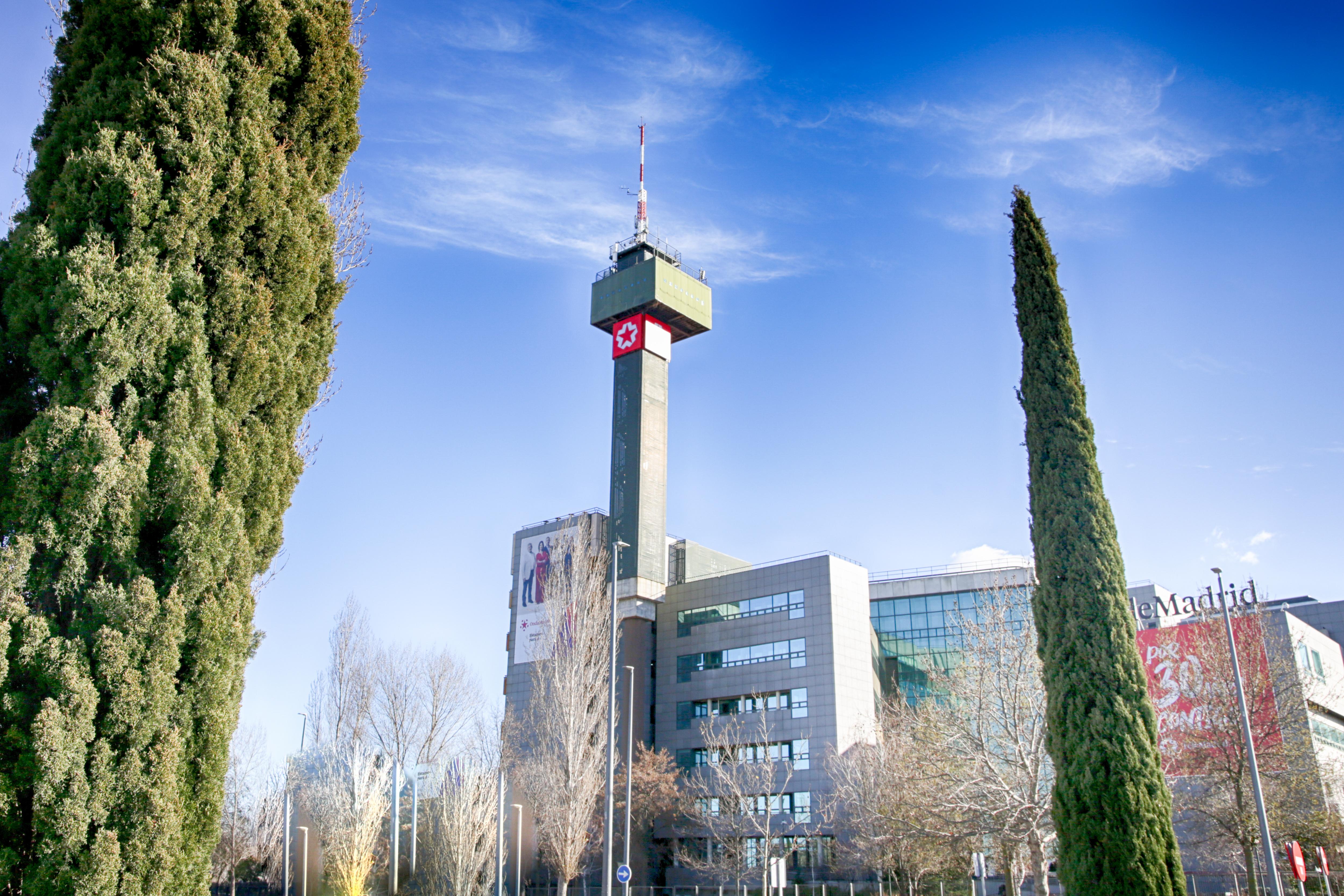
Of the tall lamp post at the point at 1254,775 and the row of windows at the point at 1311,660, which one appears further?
the row of windows at the point at 1311,660

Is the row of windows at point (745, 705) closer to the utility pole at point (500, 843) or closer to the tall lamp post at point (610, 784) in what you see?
the utility pole at point (500, 843)

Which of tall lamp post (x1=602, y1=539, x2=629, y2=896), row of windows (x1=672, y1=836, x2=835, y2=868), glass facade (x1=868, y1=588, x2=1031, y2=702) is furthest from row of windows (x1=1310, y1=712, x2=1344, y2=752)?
tall lamp post (x1=602, y1=539, x2=629, y2=896)

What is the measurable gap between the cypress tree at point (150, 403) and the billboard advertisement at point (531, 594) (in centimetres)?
4749

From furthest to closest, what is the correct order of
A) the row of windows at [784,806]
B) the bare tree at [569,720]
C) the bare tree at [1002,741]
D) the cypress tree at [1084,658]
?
the row of windows at [784,806]
the bare tree at [569,720]
the bare tree at [1002,741]
the cypress tree at [1084,658]

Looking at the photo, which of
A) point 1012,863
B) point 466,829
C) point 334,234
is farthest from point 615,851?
point 334,234

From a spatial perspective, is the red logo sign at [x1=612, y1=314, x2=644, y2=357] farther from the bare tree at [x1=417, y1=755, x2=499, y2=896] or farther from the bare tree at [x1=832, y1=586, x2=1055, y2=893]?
the bare tree at [x1=832, y1=586, x2=1055, y2=893]

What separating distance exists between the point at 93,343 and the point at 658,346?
53.5 meters

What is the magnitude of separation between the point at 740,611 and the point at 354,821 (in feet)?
112

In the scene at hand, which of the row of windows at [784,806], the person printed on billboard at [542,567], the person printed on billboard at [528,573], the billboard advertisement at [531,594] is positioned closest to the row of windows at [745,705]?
the row of windows at [784,806]

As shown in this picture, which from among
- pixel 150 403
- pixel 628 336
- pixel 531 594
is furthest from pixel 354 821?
pixel 628 336

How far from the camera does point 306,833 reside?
3791cm

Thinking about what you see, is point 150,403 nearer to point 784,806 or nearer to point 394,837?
point 394,837

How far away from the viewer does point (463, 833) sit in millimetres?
31078

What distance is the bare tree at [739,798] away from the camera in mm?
44219
